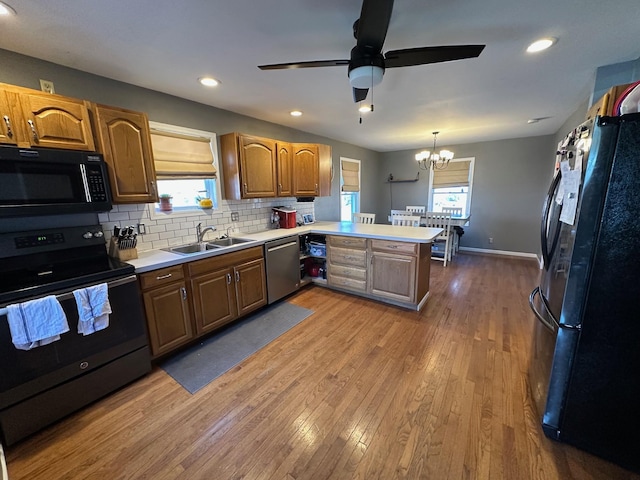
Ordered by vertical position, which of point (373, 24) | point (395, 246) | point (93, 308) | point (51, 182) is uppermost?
point (373, 24)

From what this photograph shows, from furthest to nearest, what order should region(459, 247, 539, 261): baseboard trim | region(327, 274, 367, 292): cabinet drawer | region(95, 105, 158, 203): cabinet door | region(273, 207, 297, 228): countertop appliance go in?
region(459, 247, 539, 261): baseboard trim → region(273, 207, 297, 228): countertop appliance → region(327, 274, 367, 292): cabinet drawer → region(95, 105, 158, 203): cabinet door

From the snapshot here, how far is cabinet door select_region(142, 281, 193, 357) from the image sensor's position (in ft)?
6.67

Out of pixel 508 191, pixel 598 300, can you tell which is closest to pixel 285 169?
pixel 598 300

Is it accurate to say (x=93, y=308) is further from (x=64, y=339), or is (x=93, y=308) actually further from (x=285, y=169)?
(x=285, y=169)

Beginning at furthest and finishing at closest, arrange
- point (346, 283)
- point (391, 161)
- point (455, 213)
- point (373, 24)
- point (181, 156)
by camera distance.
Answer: point (391, 161), point (455, 213), point (346, 283), point (181, 156), point (373, 24)

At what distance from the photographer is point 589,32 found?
161cm

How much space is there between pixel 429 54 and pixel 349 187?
418cm

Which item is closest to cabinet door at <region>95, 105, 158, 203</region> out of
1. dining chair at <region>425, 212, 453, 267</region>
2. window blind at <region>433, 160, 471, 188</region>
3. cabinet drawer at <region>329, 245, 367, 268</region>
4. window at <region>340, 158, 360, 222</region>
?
cabinet drawer at <region>329, 245, 367, 268</region>

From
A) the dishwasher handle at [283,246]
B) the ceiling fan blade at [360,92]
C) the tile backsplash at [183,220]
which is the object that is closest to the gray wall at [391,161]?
the tile backsplash at [183,220]

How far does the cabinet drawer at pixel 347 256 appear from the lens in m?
3.25

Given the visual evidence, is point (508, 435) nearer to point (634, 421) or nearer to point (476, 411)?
point (476, 411)

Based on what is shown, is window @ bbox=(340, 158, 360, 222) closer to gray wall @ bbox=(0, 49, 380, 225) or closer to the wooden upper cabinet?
gray wall @ bbox=(0, 49, 380, 225)

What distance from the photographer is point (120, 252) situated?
2.09 m

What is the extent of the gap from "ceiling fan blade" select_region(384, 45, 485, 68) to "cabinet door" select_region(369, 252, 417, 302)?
1.89 m
